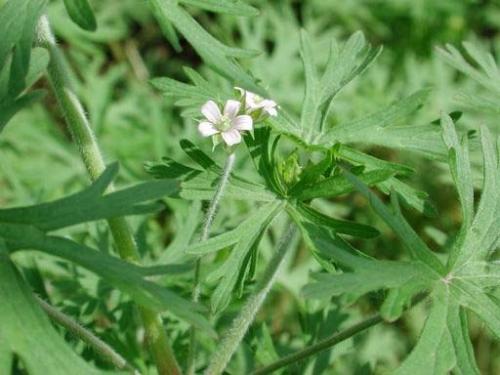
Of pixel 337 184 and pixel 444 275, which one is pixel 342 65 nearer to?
pixel 337 184

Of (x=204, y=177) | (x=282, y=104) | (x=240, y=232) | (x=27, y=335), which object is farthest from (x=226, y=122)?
(x=282, y=104)

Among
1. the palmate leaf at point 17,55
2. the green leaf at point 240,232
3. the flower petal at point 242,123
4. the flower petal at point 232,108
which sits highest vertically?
the palmate leaf at point 17,55

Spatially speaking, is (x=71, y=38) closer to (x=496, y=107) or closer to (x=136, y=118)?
(x=136, y=118)

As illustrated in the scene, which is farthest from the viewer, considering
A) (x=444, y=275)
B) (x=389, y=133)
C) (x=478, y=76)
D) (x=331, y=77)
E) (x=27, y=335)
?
(x=478, y=76)

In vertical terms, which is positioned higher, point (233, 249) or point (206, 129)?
point (206, 129)

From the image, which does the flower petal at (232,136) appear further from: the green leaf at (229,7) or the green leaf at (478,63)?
the green leaf at (478,63)

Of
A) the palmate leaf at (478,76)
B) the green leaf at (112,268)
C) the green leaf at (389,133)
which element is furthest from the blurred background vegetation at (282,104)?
the green leaf at (112,268)

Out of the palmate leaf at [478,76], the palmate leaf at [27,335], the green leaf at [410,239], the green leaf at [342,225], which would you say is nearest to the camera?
the palmate leaf at [27,335]
